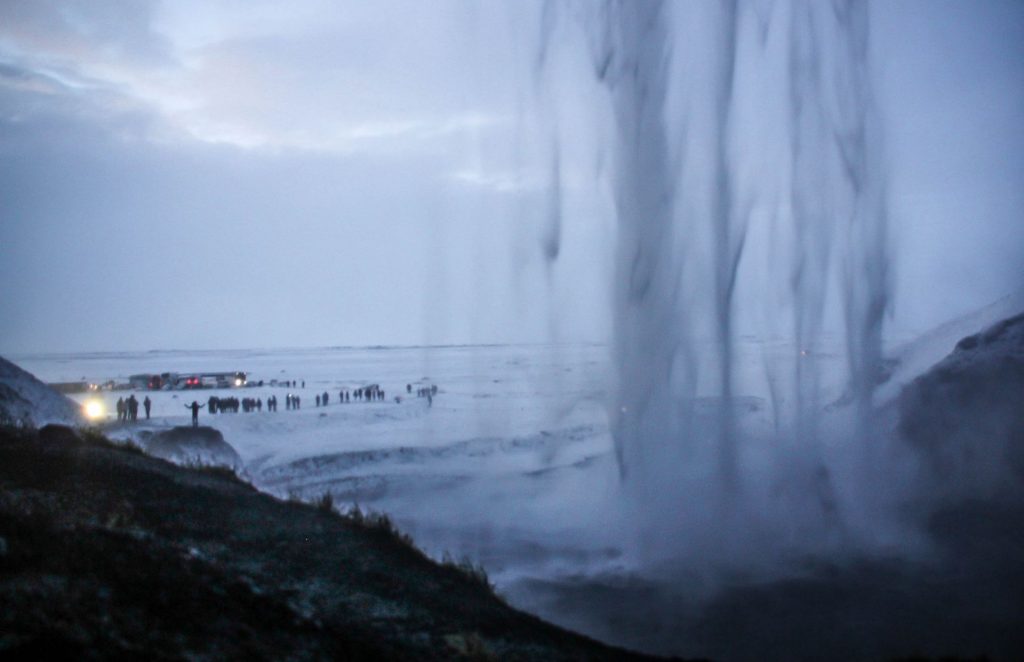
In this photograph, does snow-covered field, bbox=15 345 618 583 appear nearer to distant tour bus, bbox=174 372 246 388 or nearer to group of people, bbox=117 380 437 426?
group of people, bbox=117 380 437 426

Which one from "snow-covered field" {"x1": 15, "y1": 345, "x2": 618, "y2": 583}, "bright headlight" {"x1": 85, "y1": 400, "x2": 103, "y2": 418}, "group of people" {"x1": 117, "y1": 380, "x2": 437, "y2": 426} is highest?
"bright headlight" {"x1": 85, "y1": 400, "x2": 103, "y2": 418}

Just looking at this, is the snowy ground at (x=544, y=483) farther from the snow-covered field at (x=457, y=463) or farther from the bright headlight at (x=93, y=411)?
the bright headlight at (x=93, y=411)

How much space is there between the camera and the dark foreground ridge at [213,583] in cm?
629

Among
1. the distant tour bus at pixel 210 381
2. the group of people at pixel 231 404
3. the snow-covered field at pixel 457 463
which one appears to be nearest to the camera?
the snow-covered field at pixel 457 463

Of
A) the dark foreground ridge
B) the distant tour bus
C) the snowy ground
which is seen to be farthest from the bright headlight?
the distant tour bus

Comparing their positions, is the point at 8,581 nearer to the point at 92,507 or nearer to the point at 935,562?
the point at 92,507

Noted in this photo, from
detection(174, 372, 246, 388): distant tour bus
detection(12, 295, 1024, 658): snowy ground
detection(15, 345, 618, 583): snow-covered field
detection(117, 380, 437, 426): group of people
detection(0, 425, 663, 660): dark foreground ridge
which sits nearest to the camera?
detection(0, 425, 663, 660): dark foreground ridge

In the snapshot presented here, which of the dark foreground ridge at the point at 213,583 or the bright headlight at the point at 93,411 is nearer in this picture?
the dark foreground ridge at the point at 213,583

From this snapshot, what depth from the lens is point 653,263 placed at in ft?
58.4

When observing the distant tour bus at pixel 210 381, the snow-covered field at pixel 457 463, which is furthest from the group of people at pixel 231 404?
the distant tour bus at pixel 210 381

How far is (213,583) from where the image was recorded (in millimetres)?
7496

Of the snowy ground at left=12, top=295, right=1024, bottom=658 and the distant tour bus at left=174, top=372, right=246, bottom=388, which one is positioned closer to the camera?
the snowy ground at left=12, top=295, right=1024, bottom=658

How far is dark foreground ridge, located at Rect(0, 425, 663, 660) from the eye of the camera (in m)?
6.29

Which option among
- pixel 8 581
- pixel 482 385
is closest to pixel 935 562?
pixel 8 581
